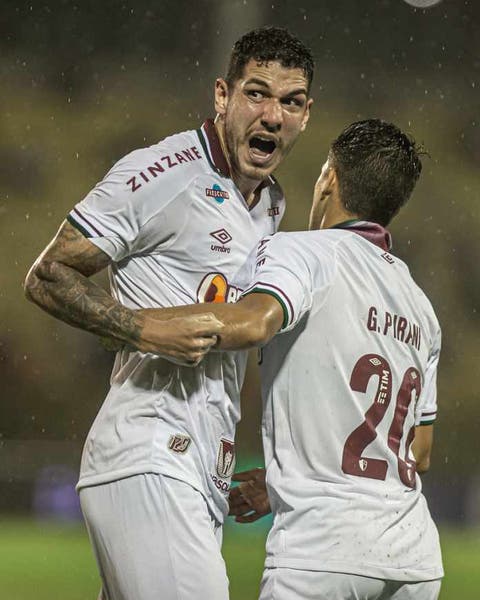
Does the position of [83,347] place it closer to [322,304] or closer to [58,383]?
[58,383]

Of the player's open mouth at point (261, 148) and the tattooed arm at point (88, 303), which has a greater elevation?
the player's open mouth at point (261, 148)

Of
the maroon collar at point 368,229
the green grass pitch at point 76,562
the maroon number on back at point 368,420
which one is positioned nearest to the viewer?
the maroon number on back at point 368,420

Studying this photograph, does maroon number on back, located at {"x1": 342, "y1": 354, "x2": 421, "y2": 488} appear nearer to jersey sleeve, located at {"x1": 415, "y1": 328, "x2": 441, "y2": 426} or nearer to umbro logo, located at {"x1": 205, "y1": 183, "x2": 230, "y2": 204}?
jersey sleeve, located at {"x1": 415, "y1": 328, "x2": 441, "y2": 426}

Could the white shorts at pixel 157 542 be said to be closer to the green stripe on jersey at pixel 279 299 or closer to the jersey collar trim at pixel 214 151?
the green stripe on jersey at pixel 279 299

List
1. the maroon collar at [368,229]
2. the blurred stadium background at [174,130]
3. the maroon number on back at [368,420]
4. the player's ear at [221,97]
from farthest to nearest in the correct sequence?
the blurred stadium background at [174,130], the player's ear at [221,97], the maroon collar at [368,229], the maroon number on back at [368,420]

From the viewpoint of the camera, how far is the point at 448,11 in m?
14.6

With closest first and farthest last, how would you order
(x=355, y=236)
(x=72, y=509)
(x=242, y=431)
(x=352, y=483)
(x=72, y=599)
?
1. (x=352, y=483)
2. (x=355, y=236)
3. (x=72, y=599)
4. (x=72, y=509)
5. (x=242, y=431)

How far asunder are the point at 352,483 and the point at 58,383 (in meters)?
9.11

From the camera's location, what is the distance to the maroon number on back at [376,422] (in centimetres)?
229

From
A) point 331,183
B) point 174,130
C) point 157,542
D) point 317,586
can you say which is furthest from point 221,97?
point 174,130

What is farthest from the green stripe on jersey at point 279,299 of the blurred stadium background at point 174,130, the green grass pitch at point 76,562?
the blurred stadium background at point 174,130

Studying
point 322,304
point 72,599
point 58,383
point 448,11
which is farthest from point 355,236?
point 448,11

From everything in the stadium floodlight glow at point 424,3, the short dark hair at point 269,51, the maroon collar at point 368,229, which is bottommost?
the maroon collar at point 368,229

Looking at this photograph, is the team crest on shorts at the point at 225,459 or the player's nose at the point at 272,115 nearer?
the team crest on shorts at the point at 225,459
